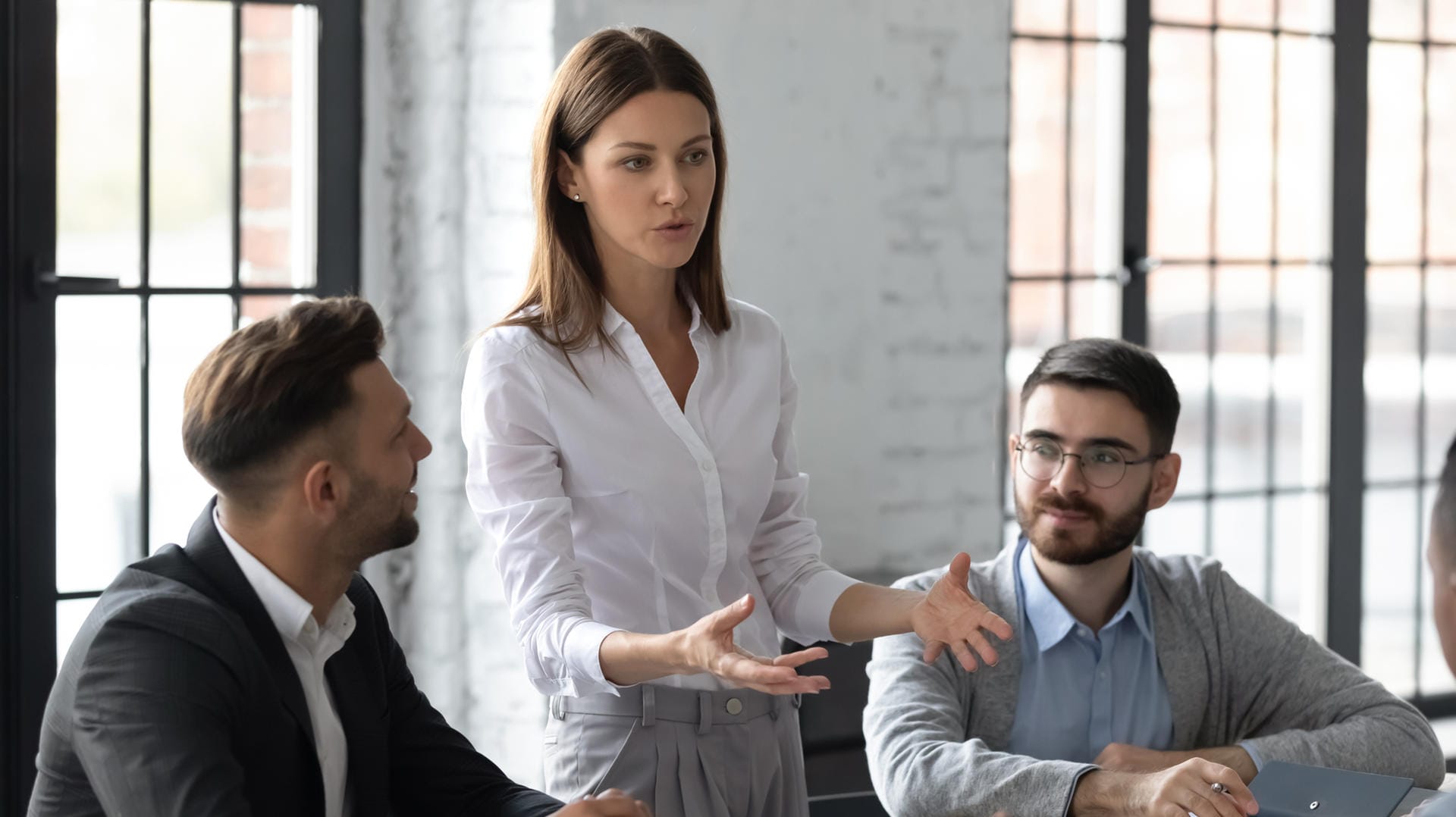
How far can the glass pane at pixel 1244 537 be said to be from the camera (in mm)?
4051

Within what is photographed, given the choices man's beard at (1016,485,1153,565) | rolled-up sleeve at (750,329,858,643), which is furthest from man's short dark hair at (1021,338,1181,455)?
rolled-up sleeve at (750,329,858,643)

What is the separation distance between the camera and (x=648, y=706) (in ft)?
5.57

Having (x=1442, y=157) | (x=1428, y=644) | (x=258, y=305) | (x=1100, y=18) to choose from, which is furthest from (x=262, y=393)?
(x=1428, y=644)

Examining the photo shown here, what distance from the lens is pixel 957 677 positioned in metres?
1.94

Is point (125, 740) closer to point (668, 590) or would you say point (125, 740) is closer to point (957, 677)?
point (668, 590)

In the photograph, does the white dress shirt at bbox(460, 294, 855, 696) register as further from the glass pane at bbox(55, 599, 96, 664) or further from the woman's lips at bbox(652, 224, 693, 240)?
the glass pane at bbox(55, 599, 96, 664)

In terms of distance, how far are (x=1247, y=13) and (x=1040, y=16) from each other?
639 millimetres

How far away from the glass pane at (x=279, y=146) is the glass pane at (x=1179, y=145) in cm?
201

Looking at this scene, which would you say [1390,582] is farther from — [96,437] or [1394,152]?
[96,437]

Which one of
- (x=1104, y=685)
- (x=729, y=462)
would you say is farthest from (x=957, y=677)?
(x=729, y=462)

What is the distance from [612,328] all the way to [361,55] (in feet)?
5.05

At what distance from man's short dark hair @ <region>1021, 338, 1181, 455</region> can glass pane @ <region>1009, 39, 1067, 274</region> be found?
166cm

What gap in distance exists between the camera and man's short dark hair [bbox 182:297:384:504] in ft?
4.79

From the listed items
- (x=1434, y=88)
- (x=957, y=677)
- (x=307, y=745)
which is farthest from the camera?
(x=1434, y=88)
